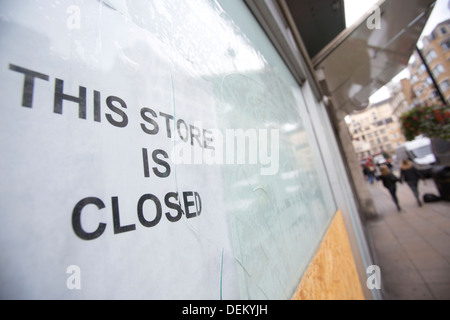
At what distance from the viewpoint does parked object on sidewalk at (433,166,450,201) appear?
12.8 ft

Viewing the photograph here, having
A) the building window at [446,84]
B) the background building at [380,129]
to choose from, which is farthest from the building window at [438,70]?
the background building at [380,129]

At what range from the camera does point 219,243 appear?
43 cm

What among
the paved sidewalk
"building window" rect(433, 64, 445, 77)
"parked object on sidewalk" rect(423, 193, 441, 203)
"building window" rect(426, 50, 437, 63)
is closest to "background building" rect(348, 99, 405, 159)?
"building window" rect(433, 64, 445, 77)

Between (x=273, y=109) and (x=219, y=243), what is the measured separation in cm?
74

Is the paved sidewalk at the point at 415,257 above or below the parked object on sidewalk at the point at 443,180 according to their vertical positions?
below

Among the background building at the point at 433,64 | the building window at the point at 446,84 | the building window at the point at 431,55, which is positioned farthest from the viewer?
the building window at the point at 446,84

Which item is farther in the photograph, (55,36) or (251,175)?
(251,175)

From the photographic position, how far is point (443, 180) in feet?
13.0

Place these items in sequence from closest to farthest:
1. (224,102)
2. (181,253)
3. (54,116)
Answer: (54,116) < (181,253) < (224,102)

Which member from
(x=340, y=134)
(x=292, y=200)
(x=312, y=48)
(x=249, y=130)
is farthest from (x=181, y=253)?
(x=340, y=134)

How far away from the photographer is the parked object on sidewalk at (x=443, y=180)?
390 centimetres

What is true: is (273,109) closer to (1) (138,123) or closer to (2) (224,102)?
(2) (224,102)

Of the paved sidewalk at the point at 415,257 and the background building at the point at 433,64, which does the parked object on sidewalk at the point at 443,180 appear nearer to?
the paved sidewalk at the point at 415,257
